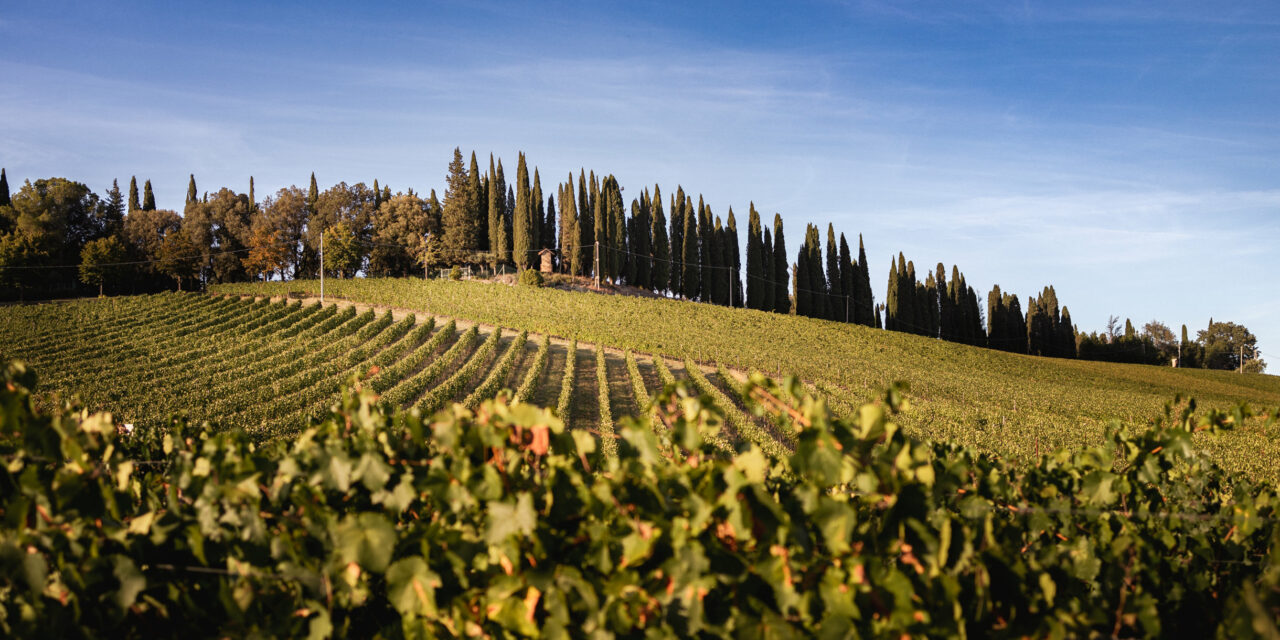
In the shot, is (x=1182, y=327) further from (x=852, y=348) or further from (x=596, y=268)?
(x=596, y=268)

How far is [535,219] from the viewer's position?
214ft

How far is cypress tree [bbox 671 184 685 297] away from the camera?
213 ft

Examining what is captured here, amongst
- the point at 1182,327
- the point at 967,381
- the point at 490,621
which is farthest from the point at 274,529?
the point at 1182,327

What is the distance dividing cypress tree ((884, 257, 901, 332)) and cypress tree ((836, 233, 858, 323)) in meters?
3.78

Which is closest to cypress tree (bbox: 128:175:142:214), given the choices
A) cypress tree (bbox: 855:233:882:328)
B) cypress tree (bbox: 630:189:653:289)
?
cypress tree (bbox: 630:189:653:289)

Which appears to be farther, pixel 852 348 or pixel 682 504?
pixel 852 348

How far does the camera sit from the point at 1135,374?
5175 centimetres

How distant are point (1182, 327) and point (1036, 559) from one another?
102 m

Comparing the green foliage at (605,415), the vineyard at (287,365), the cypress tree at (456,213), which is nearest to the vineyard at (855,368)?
the green foliage at (605,415)

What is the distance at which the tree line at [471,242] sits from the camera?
6206 centimetres

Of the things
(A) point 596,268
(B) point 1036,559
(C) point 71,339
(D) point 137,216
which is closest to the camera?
(B) point 1036,559

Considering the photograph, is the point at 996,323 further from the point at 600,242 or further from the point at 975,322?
the point at 600,242

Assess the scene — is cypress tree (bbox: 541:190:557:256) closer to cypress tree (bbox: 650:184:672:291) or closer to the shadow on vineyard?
cypress tree (bbox: 650:184:672:291)

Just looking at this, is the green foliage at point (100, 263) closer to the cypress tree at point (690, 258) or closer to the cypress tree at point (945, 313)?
the cypress tree at point (690, 258)
